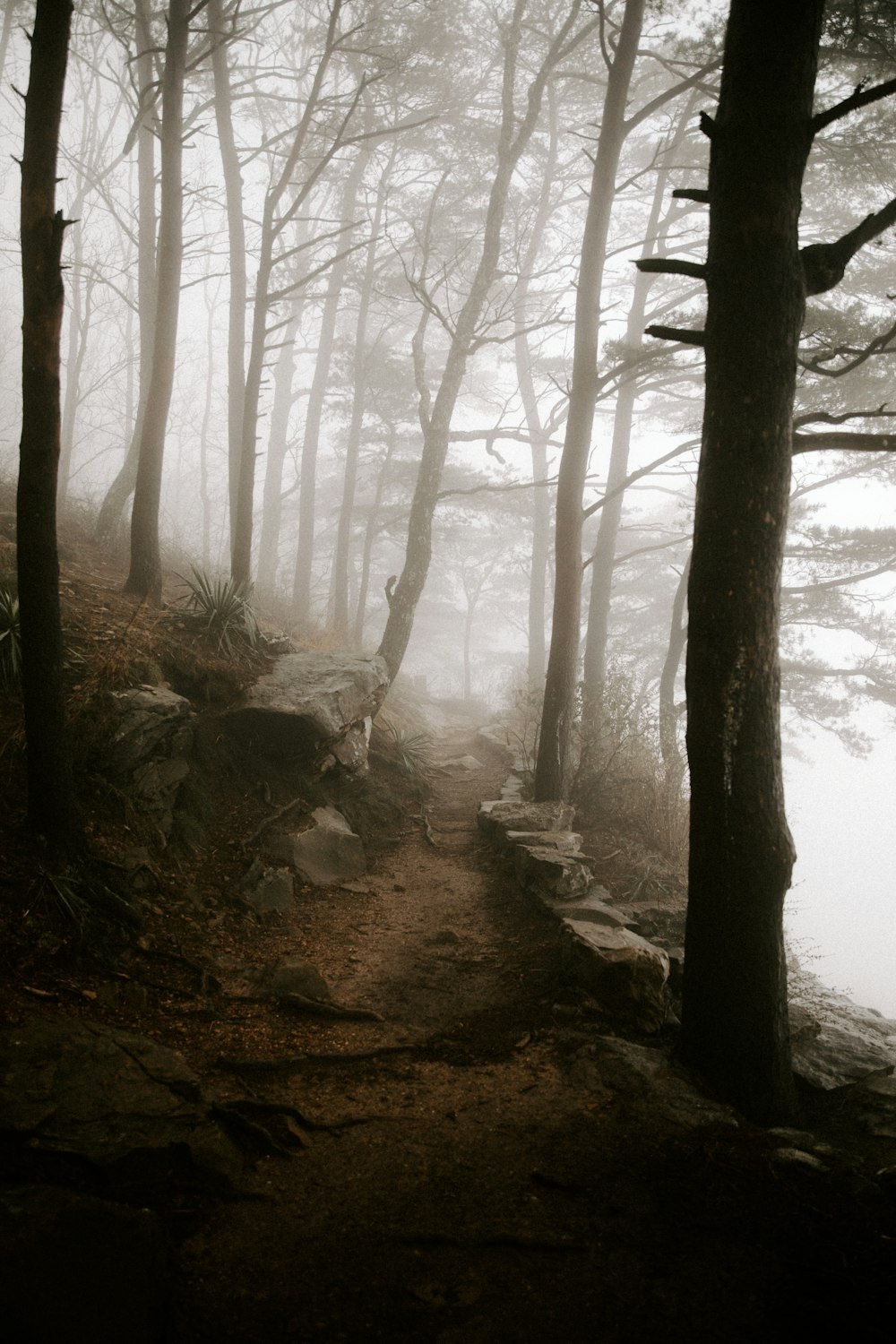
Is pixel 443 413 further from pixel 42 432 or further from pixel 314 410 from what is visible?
pixel 314 410

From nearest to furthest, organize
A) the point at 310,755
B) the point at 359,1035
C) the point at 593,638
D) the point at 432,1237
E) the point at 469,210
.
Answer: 1. the point at 432,1237
2. the point at 359,1035
3. the point at 310,755
4. the point at 593,638
5. the point at 469,210

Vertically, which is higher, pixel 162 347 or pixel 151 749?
pixel 162 347

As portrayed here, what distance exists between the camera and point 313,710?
19.7 feet

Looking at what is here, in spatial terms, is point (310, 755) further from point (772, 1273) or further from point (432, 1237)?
point (772, 1273)

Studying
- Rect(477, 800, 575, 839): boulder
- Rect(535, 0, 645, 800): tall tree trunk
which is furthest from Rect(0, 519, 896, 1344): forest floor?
Rect(535, 0, 645, 800): tall tree trunk

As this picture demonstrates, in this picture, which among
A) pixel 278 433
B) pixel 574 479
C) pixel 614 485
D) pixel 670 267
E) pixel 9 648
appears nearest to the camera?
pixel 670 267

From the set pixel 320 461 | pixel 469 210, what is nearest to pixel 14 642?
pixel 469 210

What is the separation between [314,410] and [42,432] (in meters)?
14.8

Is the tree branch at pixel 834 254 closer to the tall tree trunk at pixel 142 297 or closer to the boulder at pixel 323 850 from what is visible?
the boulder at pixel 323 850

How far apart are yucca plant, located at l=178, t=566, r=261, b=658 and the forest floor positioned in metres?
2.88

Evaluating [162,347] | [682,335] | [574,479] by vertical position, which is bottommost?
[682,335]

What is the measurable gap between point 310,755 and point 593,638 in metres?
6.91

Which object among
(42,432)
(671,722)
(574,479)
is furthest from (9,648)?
(671,722)

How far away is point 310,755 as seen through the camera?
615 centimetres
